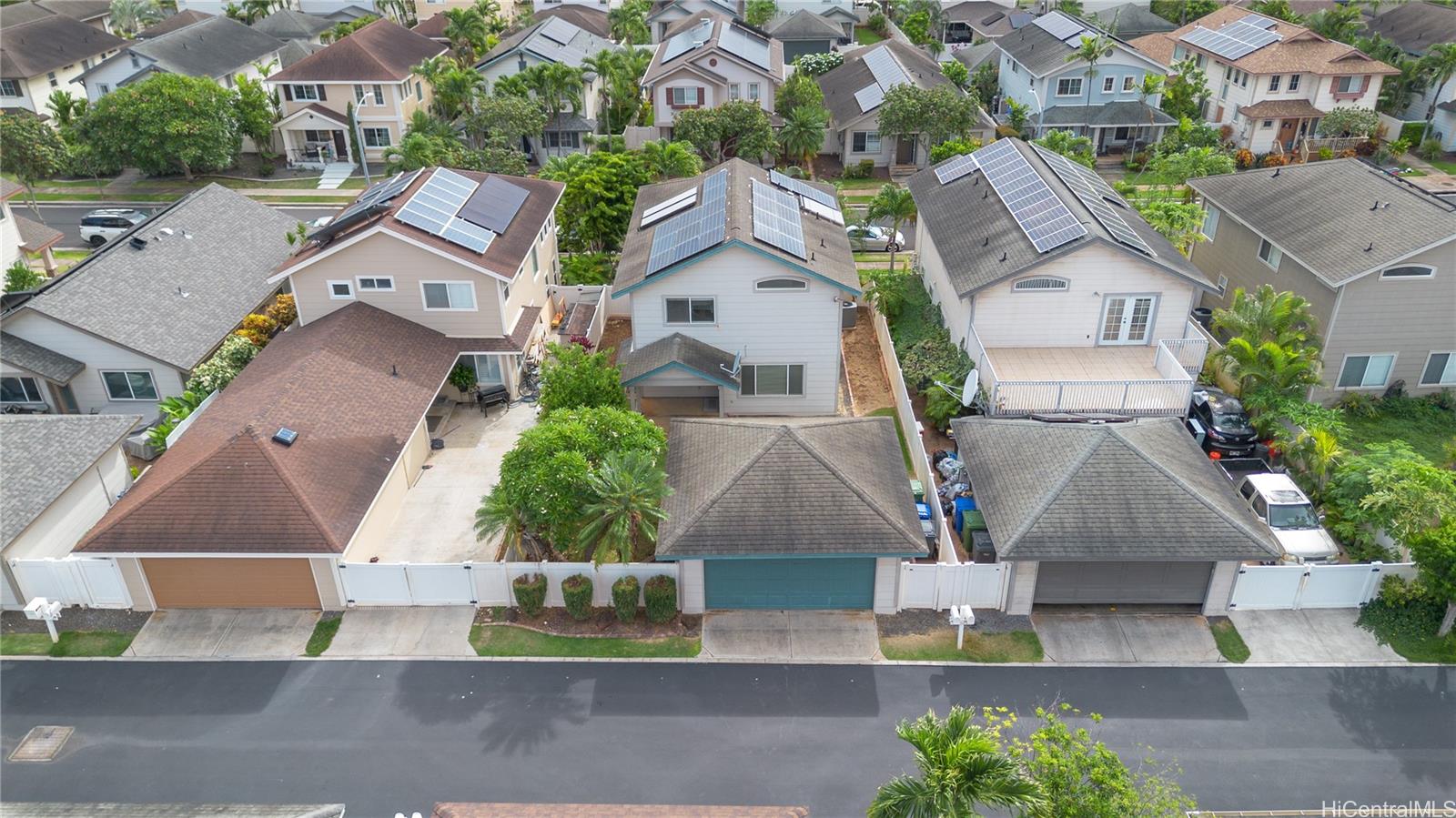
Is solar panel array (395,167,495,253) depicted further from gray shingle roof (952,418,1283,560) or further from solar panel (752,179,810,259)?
gray shingle roof (952,418,1283,560)

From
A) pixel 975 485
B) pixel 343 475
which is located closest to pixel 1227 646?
pixel 975 485

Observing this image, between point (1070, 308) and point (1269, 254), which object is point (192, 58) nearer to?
point (1070, 308)

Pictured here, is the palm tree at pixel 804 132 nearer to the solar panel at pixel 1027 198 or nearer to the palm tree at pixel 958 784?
the solar panel at pixel 1027 198

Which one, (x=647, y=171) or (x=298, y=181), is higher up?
(x=647, y=171)

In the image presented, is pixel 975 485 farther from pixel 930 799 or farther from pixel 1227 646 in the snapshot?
pixel 930 799

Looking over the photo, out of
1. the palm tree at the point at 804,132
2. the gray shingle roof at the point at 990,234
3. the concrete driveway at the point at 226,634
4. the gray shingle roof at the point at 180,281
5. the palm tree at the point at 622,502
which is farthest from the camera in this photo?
the palm tree at the point at 804,132

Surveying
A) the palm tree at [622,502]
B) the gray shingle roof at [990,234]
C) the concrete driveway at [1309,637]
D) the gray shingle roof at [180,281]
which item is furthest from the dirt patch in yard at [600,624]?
the gray shingle roof at [180,281]
